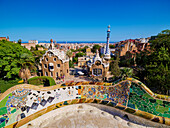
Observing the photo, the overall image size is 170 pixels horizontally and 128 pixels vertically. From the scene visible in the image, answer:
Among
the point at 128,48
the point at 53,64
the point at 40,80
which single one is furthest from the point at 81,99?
the point at 128,48

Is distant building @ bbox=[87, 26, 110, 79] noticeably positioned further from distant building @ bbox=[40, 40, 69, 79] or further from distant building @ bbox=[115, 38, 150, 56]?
distant building @ bbox=[115, 38, 150, 56]

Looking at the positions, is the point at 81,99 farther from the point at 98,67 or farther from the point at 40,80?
the point at 98,67

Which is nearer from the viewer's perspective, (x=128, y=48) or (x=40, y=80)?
(x=40, y=80)

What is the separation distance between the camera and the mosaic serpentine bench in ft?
20.0

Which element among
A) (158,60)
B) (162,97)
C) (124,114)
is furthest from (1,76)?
(158,60)

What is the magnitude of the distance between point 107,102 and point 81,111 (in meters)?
2.52

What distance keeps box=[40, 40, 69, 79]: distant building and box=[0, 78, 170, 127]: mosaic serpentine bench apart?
50.2 ft

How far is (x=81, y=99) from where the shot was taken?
27.4 feet

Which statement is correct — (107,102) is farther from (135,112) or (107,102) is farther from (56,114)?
(56,114)

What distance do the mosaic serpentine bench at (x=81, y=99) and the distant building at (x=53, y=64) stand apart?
15286 mm

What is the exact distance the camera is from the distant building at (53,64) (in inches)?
885

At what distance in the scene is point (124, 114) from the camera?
7.32 meters

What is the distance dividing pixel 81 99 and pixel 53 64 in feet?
55.0

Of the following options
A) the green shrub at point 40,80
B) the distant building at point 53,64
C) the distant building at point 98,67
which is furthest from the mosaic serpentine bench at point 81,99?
the distant building at point 53,64
